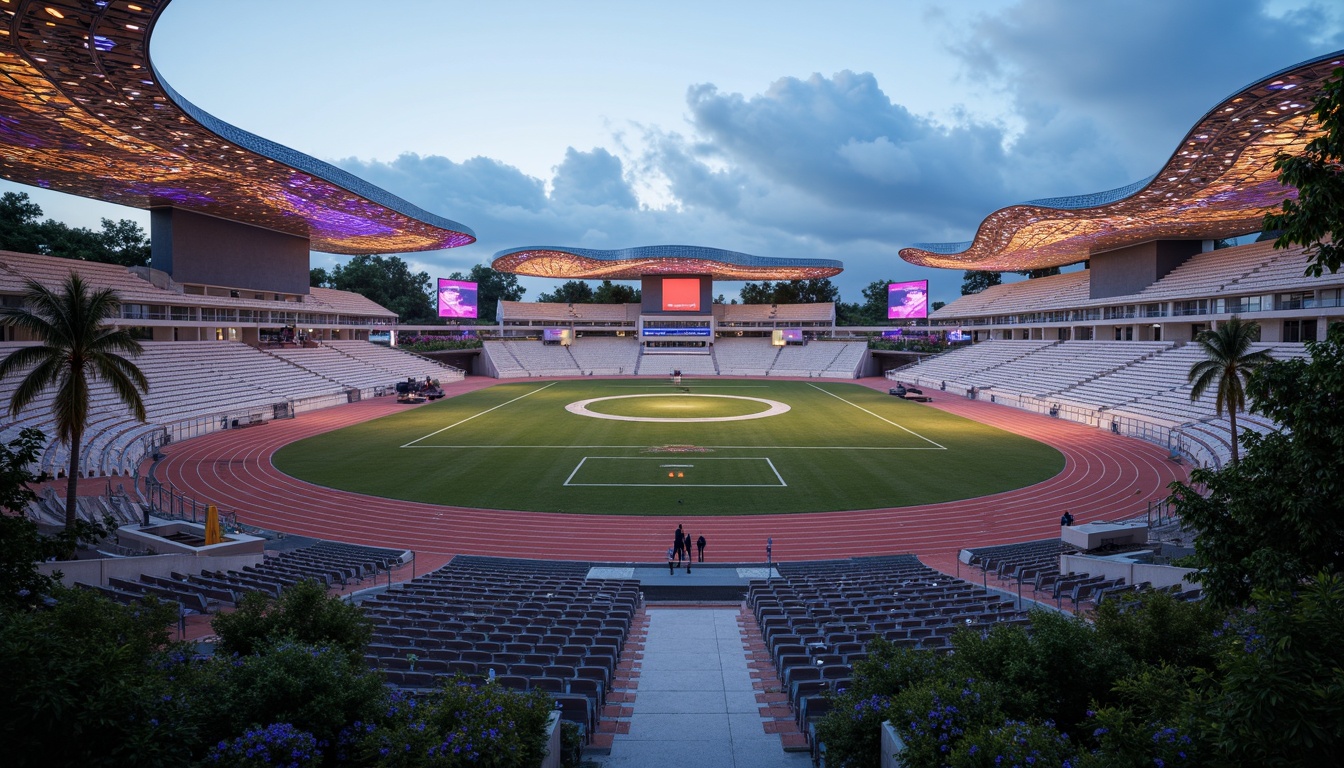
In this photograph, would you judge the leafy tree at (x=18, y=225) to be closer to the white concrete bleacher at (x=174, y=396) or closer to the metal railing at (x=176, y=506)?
the white concrete bleacher at (x=174, y=396)

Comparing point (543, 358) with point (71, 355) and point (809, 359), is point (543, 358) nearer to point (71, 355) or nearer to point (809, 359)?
point (809, 359)

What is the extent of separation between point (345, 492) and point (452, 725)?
79.0ft

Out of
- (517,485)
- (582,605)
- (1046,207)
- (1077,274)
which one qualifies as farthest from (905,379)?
(582,605)

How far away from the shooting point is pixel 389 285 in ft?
385

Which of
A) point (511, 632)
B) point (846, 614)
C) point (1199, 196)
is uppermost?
point (1199, 196)

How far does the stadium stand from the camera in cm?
1383

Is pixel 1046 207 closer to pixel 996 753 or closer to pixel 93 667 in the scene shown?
pixel 996 753

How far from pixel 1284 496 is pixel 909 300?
85.9 metres

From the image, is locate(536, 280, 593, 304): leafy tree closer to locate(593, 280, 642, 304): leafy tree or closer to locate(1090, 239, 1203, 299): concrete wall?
locate(593, 280, 642, 304): leafy tree

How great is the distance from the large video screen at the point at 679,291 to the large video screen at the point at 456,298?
2691 centimetres

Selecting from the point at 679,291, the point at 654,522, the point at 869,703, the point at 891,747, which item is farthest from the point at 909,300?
the point at 891,747

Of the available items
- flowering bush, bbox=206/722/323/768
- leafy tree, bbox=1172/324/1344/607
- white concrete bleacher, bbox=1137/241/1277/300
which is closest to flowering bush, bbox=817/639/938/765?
leafy tree, bbox=1172/324/1344/607

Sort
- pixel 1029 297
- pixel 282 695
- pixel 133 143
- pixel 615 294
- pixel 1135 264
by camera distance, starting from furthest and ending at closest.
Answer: pixel 615 294 < pixel 1029 297 < pixel 1135 264 < pixel 133 143 < pixel 282 695

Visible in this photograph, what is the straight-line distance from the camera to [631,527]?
23031 millimetres
